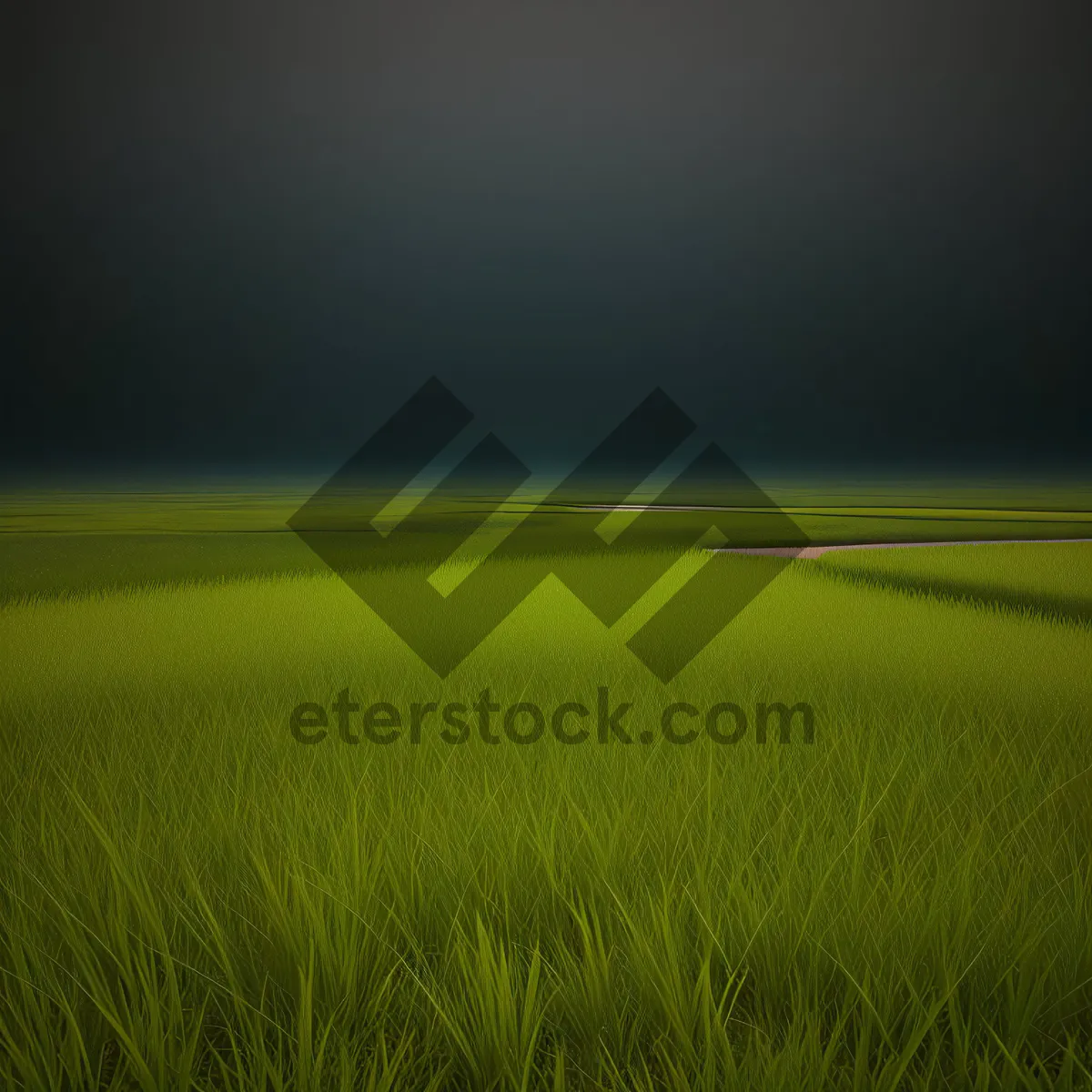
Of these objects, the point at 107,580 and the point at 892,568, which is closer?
the point at 107,580

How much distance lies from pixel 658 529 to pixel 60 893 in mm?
21779

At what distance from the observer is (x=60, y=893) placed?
1.70 metres

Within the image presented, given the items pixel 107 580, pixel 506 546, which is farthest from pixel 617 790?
pixel 506 546

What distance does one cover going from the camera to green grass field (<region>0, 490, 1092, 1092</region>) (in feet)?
3.92

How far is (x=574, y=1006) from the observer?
129cm

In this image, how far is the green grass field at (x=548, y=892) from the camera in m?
1.20

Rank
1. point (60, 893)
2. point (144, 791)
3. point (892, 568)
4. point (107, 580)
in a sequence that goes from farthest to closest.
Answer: point (892, 568), point (107, 580), point (144, 791), point (60, 893)

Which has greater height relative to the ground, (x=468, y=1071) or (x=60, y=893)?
(x=60, y=893)

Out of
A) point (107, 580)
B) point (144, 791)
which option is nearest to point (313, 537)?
point (107, 580)

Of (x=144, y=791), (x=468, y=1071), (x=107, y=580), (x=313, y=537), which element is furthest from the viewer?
(x=313, y=537)

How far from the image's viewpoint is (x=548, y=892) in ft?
5.57

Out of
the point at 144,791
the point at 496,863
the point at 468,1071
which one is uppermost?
the point at 144,791

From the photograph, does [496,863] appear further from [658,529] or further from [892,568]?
[658,529]

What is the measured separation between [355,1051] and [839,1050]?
99cm
